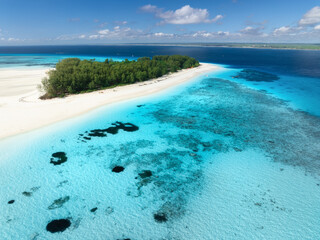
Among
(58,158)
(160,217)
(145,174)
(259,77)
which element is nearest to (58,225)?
(160,217)

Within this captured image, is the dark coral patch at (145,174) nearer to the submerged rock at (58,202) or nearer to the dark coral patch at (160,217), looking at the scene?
the dark coral patch at (160,217)

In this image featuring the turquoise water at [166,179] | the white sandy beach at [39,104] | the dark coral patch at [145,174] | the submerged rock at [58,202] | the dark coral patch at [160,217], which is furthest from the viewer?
the white sandy beach at [39,104]

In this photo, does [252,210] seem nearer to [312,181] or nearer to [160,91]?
[312,181]

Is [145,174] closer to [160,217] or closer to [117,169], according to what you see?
[117,169]

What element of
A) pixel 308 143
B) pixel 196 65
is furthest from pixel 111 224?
pixel 196 65

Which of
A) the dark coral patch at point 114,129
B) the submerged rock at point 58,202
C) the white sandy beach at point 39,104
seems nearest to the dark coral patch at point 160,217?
the submerged rock at point 58,202

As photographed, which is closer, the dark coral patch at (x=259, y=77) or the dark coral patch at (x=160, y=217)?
the dark coral patch at (x=160, y=217)

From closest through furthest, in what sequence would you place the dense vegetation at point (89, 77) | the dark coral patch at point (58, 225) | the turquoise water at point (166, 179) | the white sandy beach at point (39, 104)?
the dark coral patch at point (58, 225)
the turquoise water at point (166, 179)
the white sandy beach at point (39, 104)
the dense vegetation at point (89, 77)
